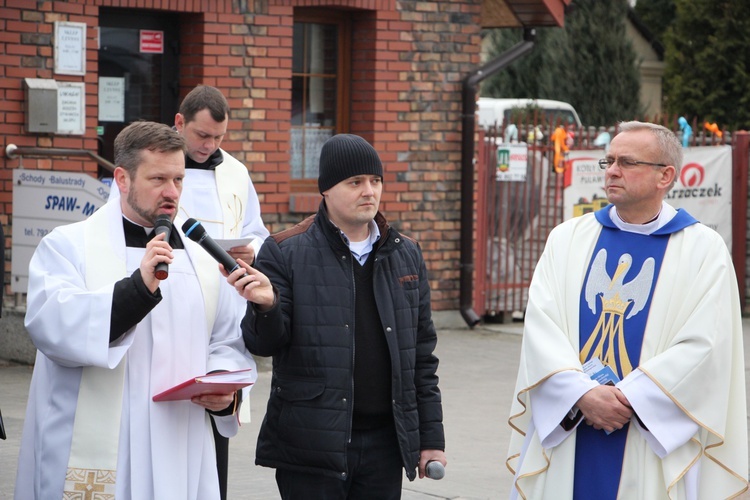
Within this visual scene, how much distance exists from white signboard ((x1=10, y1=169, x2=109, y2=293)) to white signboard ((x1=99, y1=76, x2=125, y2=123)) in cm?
124

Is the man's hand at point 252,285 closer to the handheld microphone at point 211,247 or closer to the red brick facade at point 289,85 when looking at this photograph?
the handheld microphone at point 211,247

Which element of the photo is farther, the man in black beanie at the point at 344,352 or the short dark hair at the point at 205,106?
the short dark hair at the point at 205,106

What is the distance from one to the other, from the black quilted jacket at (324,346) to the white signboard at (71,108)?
5.95 meters

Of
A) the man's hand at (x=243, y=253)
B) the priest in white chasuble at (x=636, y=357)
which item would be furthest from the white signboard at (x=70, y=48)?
the priest in white chasuble at (x=636, y=357)

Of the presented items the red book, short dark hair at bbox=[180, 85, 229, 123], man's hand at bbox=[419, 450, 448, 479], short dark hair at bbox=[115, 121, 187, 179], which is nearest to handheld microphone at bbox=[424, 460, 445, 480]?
man's hand at bbox=[419, 450, 448, 479]

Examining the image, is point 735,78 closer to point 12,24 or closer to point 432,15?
point 432,15

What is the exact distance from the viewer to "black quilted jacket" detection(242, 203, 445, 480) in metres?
4.30

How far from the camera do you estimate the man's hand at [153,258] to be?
3750mm

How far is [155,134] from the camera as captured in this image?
159 inches

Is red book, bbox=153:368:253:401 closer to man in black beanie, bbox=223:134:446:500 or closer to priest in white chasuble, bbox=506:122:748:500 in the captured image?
man in black beanie, bbox=223:134:446:500

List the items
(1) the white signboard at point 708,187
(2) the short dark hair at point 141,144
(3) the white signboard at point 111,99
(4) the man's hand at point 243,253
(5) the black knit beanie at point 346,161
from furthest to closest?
(1) the white signboard at point 708,187, (3) the white signboard at point 111,99, (4) the man's hand at point 243,253, (5) the black knit beanie at point 346,161, (2) the short dark hair at point 141,144

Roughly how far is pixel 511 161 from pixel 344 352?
869 centimetres

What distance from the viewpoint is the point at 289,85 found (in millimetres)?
11289

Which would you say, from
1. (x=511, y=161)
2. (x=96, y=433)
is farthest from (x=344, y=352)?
(x=511, y=161)
